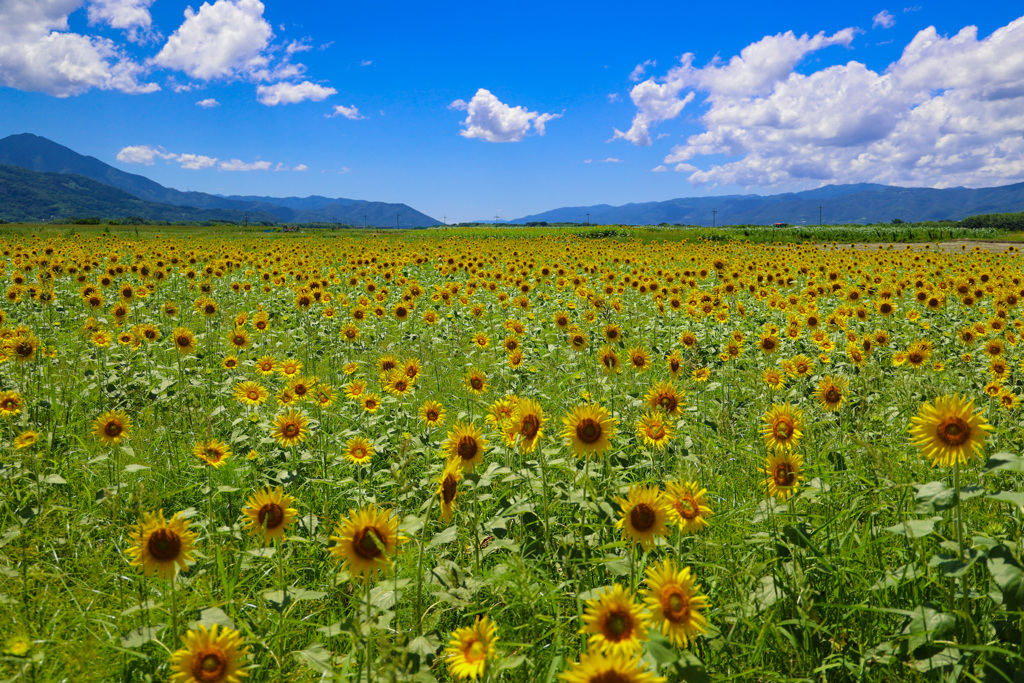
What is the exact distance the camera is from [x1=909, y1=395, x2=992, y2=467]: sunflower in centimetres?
204

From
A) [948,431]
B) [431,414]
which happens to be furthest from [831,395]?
[431,414]

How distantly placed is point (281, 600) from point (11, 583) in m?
1.90

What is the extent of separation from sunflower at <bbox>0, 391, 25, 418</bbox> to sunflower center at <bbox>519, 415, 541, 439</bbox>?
3729mm

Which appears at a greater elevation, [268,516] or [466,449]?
[466,449]

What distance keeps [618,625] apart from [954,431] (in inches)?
63.0

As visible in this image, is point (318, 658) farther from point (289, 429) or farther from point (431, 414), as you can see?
point (431, 414)

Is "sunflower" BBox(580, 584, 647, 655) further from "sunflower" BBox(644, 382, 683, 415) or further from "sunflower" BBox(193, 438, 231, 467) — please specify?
"sunflower" BBox(193, 438, 231, 467)

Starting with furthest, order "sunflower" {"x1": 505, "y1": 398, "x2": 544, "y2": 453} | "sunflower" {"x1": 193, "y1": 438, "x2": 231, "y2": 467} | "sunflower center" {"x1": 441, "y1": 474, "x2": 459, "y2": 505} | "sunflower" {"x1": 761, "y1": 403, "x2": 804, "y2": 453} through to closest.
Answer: "sunflower" {"x1": 193, "y1": 438, "x2": 231, "y2": 467}
"sunflower" {"x1": 761, "y1": 403, "x2": 804, "y2": 453}
"sunflower" {"x1": 505, "y1": 398, "x2": 544, "y2": 453}
"sunflower center" {"x1": 441, "y1": 474, "x2": 459, "y2": 505}

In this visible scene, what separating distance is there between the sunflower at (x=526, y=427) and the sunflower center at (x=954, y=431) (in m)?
1.64

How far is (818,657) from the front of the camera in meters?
2.15

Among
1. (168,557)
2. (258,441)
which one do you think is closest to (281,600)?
(168,557)

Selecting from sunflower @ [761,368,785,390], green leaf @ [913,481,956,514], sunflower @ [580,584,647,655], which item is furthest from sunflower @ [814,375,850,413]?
sunflower @ [580,584,647,655]

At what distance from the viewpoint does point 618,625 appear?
4.83 feet

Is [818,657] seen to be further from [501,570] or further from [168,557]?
[168,557]
